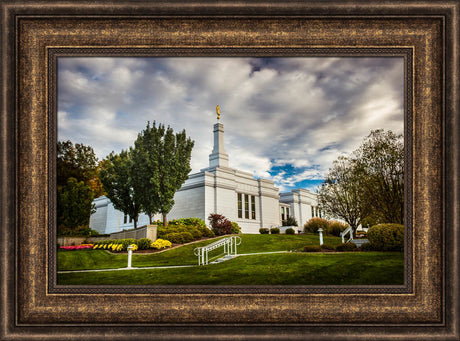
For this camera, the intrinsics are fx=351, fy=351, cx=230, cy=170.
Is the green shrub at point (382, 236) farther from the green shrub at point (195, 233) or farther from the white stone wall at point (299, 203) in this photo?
the white stone wall at point (299, 203)

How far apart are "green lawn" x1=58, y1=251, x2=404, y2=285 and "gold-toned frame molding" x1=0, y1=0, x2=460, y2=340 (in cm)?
45

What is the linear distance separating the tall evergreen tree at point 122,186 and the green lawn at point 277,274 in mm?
12262

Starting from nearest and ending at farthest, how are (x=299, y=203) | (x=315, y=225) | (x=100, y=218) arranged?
(x=315, y=225)
(x=100, y=218)
(x=299, y=203)

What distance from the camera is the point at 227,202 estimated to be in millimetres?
26422

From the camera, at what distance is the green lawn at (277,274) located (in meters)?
5.79

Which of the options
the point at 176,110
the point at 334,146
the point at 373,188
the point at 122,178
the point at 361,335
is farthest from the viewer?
the point at 122,178

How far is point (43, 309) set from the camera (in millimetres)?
5242

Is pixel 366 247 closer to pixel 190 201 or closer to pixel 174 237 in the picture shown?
pixel 174 237

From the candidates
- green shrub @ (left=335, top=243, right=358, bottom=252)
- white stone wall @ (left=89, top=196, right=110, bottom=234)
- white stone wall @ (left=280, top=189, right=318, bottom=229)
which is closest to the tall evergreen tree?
white stone wall @ (left=89, top=196, right=110, bottom=234)

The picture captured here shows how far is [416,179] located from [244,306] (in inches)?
128

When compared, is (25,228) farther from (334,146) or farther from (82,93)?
(334,146)

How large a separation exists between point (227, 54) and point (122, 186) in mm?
16604

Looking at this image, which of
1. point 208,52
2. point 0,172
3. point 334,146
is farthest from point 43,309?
point 334,146

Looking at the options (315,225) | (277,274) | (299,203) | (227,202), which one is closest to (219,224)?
(227,202)
